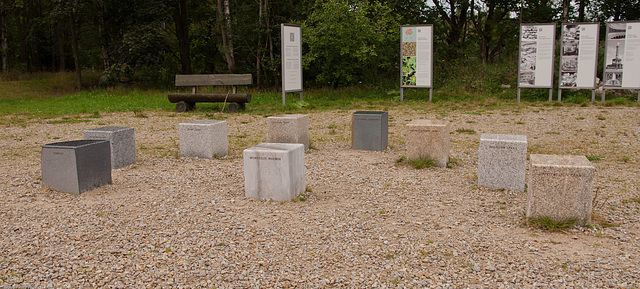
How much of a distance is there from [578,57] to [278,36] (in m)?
11.0

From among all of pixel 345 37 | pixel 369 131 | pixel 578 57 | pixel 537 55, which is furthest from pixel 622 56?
pixel 369 131

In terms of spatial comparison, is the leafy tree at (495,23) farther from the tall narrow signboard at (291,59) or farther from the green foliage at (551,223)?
the green foliage at (551,223)

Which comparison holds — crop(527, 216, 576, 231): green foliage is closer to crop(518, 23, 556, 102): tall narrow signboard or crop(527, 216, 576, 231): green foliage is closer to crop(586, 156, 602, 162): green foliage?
crop(586, 156, 602, 162): green foliage

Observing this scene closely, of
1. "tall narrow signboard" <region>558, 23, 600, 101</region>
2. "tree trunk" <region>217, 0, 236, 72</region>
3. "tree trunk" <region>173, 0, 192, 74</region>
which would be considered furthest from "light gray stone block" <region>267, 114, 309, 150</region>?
"tree trunk" <region>173, 0, 192, 74</region>

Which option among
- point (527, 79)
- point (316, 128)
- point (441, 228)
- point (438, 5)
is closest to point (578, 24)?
point (527, 79)

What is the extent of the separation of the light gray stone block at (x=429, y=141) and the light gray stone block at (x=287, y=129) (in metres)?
1.73

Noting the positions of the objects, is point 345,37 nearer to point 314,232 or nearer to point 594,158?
point 594,158

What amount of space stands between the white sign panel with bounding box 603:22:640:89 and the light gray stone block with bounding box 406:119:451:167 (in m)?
9.64

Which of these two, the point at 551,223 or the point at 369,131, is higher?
the point at 369,131

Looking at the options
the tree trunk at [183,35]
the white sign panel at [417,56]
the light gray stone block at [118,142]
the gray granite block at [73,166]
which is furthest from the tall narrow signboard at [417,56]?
the gray granite block at [73,166]

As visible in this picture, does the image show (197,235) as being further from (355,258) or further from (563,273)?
(563,273)

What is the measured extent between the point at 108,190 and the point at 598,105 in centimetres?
1221

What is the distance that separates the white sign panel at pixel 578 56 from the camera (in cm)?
1363

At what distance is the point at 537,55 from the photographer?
14.2 metres
